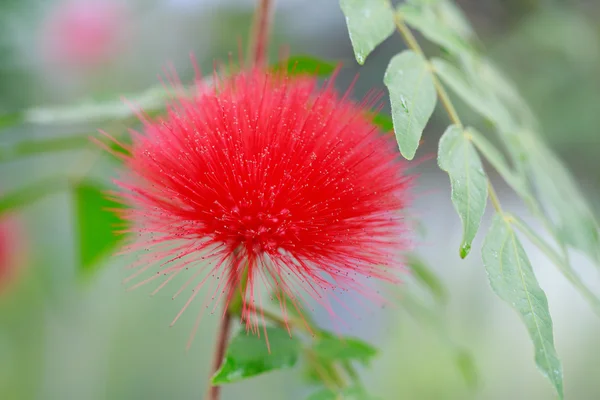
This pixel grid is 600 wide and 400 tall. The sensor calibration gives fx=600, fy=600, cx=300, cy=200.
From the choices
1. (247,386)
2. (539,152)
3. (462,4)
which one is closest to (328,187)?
(539,152)

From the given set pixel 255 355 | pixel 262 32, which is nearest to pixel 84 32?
pixel 262 32

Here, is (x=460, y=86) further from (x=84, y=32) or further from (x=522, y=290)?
(x=84, y=32)

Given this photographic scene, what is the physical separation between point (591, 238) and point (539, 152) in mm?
106

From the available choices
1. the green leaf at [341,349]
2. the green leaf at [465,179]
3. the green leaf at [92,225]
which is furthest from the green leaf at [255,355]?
the green leaf at [92,225]

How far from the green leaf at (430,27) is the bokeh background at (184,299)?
2.41ft

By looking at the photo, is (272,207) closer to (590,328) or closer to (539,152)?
(539,152)

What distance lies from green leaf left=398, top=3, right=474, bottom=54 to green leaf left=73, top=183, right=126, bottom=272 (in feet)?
1.42

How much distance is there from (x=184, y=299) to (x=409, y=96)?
1.27 m

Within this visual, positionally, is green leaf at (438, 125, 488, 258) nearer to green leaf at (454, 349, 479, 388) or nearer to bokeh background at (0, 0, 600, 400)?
green leaf at (454, 349, 479, 388)

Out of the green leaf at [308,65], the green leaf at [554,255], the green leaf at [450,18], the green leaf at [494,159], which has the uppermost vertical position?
the green leaf at [450,18]

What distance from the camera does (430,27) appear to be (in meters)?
0.57

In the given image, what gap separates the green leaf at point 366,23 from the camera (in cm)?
45

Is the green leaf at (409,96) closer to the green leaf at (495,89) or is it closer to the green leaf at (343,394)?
the green leaf at (495,89)

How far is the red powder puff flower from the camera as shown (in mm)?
470
